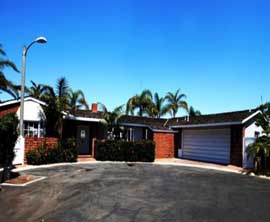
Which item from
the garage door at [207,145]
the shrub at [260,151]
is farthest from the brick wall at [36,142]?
the shrub at [260,151]

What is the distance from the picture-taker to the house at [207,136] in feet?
66.3

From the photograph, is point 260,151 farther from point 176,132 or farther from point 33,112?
point 33,112

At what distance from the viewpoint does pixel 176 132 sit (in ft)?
87.5

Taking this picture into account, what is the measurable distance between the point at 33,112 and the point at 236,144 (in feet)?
46.6

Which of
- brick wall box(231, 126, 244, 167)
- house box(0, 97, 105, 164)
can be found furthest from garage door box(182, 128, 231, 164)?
house box(0, 97, 105, 164)

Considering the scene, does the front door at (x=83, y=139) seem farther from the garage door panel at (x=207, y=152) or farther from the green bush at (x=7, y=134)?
the garage door panel at (x=207, y=152)

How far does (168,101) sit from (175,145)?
562 inches

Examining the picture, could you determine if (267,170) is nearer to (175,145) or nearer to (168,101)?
(175,145)

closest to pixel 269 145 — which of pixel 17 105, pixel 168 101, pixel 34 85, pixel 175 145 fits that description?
pixel 175 145

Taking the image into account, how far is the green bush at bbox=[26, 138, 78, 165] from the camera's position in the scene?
17.8 m

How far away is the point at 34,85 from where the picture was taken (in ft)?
114

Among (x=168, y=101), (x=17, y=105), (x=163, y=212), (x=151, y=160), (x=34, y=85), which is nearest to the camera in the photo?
(x=163, y=212)

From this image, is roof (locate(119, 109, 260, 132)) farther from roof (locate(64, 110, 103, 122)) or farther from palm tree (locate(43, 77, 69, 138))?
palm tree (locate(43, 77, 69, 138))

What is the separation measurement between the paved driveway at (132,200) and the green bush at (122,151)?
8.25 meters
